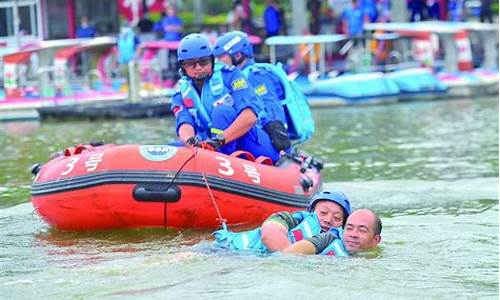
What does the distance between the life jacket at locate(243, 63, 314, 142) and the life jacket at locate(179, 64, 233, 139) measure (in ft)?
3.47

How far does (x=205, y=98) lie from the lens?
945 cm

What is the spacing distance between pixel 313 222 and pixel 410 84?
1638 cm

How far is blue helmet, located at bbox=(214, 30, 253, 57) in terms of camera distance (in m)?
9.87

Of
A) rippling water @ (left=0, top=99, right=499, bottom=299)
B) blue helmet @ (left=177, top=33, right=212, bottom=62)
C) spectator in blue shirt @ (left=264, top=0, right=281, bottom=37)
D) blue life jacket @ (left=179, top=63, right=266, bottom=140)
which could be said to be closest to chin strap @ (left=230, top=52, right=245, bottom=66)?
blue life jacket @ (left=179, top=63, right=266, bottom=140)

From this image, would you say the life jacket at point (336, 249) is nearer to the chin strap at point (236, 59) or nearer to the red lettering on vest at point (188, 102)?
the red lettering on vest at point (188, 102)

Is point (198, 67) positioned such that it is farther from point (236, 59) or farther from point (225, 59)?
point (236, 59)

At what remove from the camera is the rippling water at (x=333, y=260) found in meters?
6.77

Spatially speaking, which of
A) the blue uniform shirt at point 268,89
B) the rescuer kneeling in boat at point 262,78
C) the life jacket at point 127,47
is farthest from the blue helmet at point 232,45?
the life jacket at point 127,47

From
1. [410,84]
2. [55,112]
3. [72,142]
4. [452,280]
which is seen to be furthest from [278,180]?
[410,84]

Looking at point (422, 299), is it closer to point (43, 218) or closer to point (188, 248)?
point (188, 248)

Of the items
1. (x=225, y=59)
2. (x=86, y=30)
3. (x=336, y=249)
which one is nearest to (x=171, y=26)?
(x=86, y=30)

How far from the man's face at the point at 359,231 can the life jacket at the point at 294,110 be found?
10.4 feet

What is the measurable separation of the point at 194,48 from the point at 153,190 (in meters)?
1.15

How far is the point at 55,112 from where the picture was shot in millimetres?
21406
